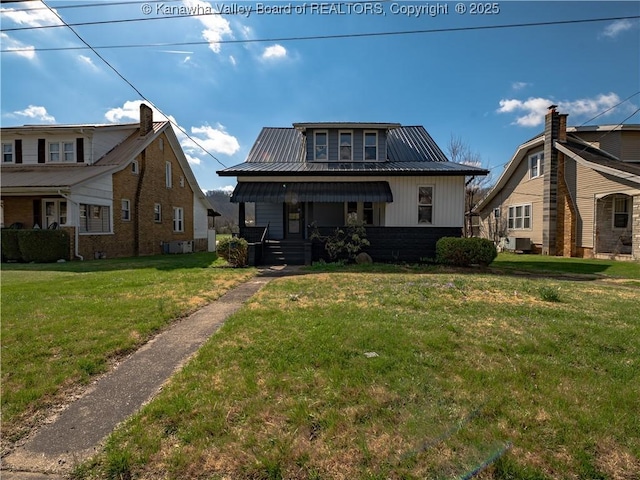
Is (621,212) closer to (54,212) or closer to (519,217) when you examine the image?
(519,217)

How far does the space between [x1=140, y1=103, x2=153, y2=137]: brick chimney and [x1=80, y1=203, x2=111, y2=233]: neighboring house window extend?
5691 millimetres

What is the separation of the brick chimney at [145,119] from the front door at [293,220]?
11.0 m

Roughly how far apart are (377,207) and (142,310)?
1145 centimetres

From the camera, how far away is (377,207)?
15.0 metres

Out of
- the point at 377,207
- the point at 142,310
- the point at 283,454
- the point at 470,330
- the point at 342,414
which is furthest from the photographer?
the point at 377,207

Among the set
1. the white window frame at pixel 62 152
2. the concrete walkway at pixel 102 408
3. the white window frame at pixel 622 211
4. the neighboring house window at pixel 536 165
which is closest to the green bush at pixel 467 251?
the white window frame at pixel 622 211

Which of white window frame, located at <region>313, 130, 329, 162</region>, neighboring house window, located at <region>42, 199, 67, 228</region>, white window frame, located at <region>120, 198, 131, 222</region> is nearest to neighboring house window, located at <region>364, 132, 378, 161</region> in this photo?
white window frame, located at <region>313, 130, 329, 162</region>

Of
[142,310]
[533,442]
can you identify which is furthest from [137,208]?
[533,442]

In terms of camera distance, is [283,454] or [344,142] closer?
[283,454]

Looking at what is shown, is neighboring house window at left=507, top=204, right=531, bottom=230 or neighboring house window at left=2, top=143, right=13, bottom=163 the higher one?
neighboring house window at left=2, top=143, right=13, bottom=163

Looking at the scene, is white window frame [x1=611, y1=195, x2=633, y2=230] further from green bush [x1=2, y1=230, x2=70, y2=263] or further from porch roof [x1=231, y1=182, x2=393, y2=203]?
green bush [x1=2, y1=230, x2=70, y2=263]

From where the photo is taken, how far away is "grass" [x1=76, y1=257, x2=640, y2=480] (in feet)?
6.82

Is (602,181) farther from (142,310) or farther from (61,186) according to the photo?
(61,186)

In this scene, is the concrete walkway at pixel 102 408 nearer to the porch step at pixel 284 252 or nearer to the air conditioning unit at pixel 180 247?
the porch step at pixel 284 252
